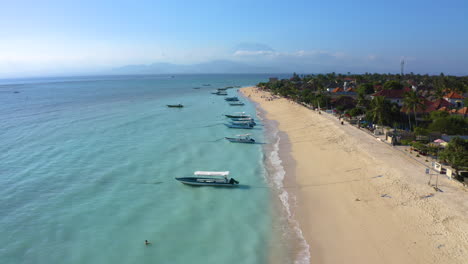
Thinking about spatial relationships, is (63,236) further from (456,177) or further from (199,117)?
(199,117)

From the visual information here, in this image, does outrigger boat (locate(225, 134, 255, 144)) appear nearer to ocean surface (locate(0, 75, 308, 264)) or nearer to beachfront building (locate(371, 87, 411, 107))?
ocean surface (locate(0, 75, 308, 264))

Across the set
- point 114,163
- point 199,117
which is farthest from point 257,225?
point 199,117

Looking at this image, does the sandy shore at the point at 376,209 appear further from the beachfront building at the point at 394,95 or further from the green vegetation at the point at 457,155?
the beachfront building at the point at 394,95

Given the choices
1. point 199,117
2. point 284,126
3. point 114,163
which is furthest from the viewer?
point 199,117

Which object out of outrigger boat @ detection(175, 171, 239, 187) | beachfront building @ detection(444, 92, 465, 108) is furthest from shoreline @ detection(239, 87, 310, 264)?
beachfront building @ detection(444, 92, 465, 108)

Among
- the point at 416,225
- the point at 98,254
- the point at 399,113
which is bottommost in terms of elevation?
the point at 98,254

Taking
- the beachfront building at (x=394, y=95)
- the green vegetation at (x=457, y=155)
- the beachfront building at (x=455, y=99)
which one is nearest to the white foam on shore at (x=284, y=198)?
the green vegetation at (x=457, y=155)

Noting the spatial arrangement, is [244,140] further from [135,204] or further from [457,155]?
[457,155]
